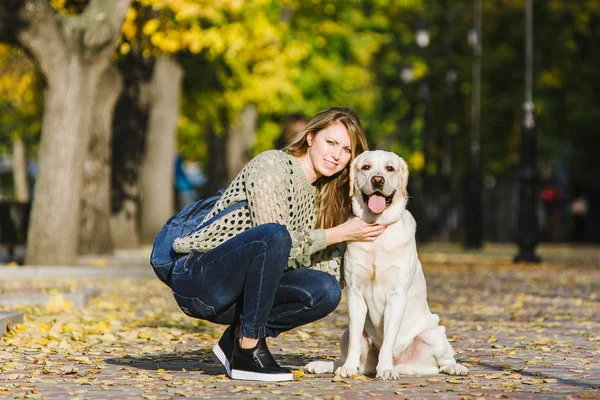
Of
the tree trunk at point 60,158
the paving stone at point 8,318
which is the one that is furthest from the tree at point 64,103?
the paving stone at point 8,318

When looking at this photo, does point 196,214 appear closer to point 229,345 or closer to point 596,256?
point 229,345

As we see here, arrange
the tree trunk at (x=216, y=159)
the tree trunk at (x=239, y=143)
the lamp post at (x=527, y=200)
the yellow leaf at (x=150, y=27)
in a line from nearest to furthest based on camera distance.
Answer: the yellow leaf at (x=150, y=27) < the lamp post at (x=527, y=200) < the tree trunk at (x=239, y=143) < the tree trunk at (x=216, y=159)

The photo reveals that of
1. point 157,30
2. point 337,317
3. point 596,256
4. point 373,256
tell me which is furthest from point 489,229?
point 373,256

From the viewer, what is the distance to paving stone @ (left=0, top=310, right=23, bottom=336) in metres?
10.9

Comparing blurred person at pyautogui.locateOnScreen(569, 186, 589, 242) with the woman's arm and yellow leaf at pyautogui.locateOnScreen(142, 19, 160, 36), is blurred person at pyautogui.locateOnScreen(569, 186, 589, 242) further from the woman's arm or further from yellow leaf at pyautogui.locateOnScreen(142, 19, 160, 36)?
the woman's arm

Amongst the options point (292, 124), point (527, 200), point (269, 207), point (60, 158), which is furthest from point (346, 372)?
point (527, 200)

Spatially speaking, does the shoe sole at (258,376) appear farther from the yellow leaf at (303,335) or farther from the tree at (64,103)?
the tree at (64,103)

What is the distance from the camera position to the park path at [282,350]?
7598 mm

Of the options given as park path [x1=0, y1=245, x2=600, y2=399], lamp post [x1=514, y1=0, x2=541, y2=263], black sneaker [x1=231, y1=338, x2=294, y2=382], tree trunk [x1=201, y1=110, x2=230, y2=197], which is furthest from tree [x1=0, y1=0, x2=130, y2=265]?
tree trunk [x1=201, y1=110, x2=230, y2=197]

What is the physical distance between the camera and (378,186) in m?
7.80

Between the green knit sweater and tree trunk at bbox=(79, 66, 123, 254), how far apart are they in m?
14.6

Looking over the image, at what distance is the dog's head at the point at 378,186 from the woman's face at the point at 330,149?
136mm

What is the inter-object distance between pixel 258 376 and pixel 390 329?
2.65 ft

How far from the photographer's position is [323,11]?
37.8 m
